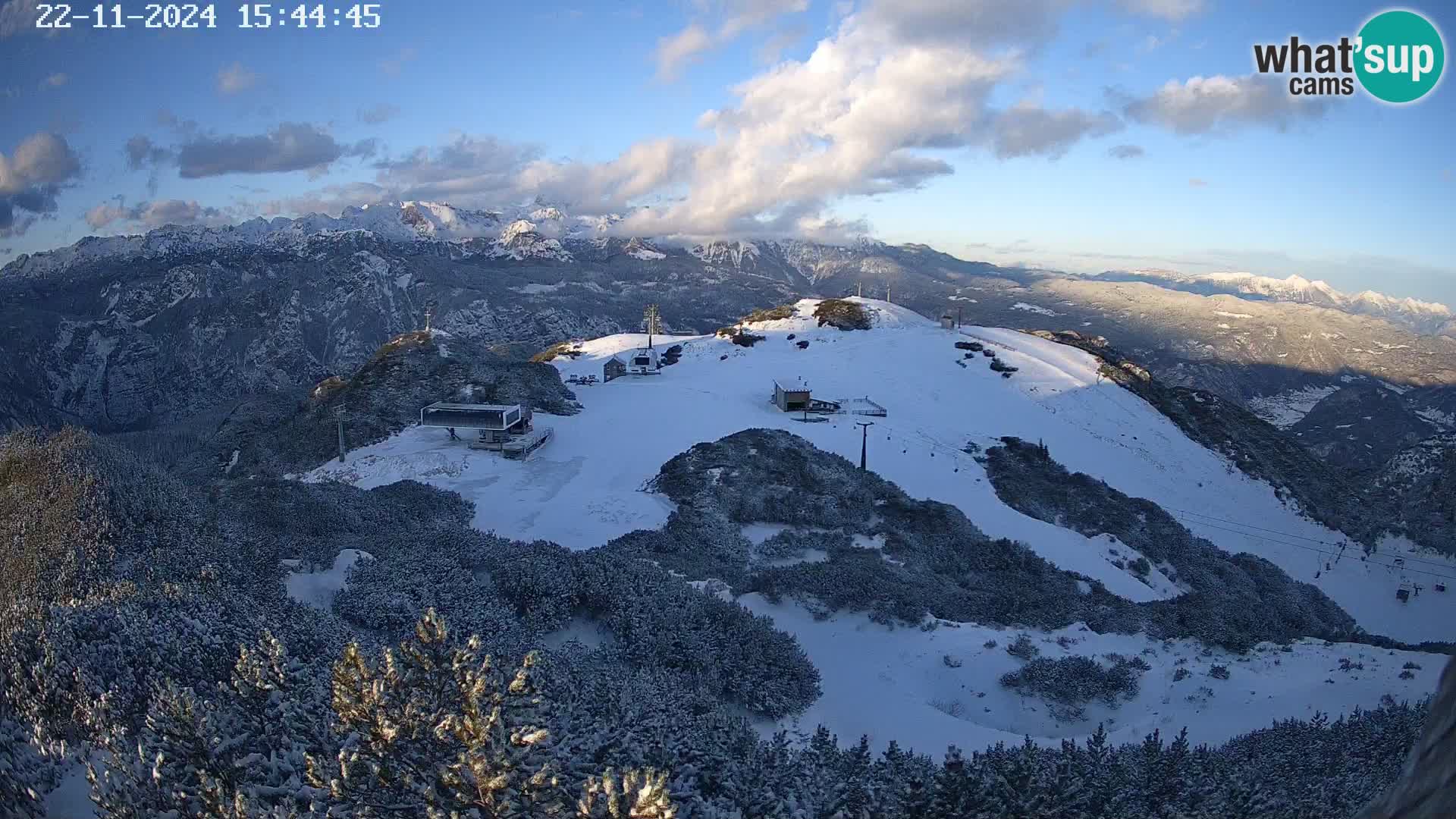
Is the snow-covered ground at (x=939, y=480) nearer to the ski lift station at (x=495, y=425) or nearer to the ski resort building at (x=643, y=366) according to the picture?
the ski lift station at (x=495, y=425)

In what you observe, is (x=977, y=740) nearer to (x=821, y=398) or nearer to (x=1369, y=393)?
(x=821, y=398)

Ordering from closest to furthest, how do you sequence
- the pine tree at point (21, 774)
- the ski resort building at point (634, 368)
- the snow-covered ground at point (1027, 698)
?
the pine tree at point (21, 774)
the snow-covered ground at point (1027, 698)
the ski resort building at point (634, 368)

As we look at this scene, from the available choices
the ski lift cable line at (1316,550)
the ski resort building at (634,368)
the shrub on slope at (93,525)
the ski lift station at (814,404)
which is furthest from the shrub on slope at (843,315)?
the shrub on slope at (93,525)

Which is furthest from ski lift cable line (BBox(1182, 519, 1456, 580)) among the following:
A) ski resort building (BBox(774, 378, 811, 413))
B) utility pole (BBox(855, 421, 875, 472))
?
ski resort building (BBox(774, 378, 811, 413))

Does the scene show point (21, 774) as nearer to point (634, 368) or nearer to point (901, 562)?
point (901, 562)

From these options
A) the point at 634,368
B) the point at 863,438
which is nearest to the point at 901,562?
the point at 863,438

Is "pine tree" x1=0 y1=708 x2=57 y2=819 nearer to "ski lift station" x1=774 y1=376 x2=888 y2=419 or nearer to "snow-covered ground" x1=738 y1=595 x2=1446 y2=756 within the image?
"snow-covered ground" x1=738 y1=595 x2=1446 y2=756
